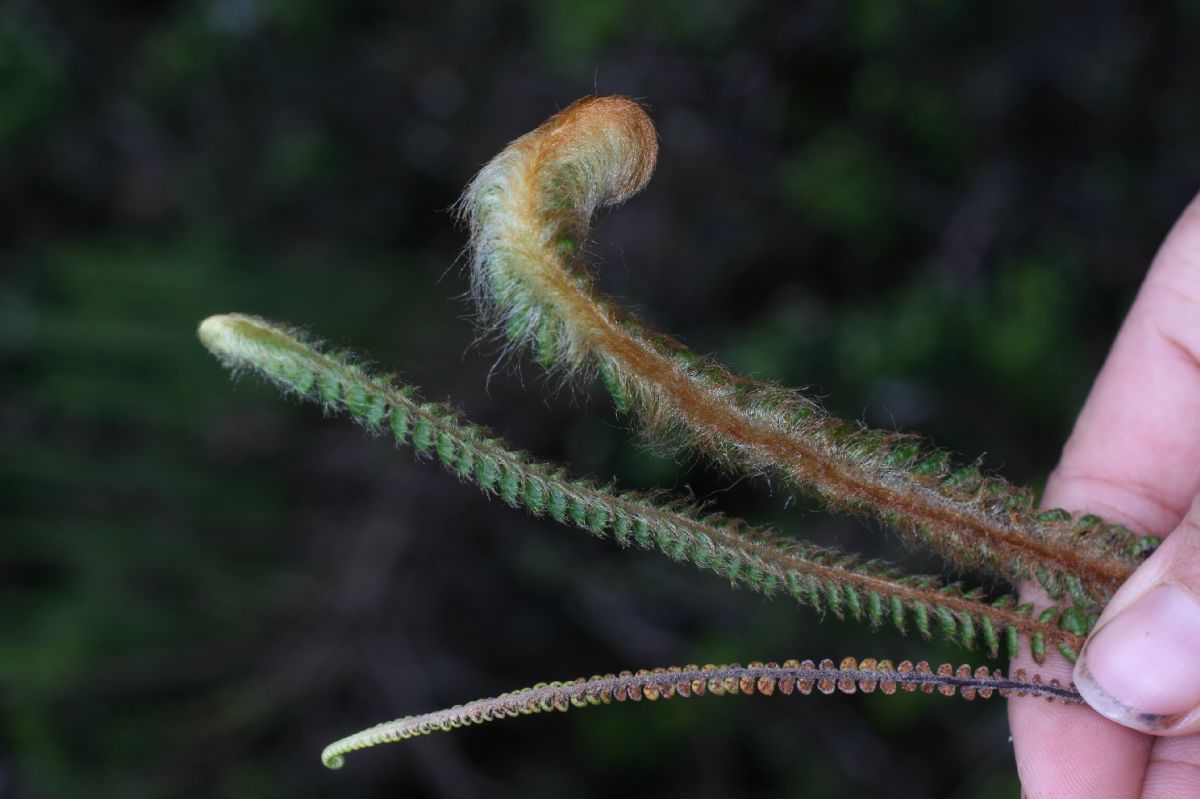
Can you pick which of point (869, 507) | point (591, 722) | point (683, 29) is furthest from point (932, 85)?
point (591, 722)

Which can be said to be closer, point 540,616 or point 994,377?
point 994,377

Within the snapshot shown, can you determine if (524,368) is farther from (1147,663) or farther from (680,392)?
(1147,663)

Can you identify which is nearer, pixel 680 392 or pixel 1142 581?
pixel 680 392

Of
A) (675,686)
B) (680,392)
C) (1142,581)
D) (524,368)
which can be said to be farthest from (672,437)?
(524,368)

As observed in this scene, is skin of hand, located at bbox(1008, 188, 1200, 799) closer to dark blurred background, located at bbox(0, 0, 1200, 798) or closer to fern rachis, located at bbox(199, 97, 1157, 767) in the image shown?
fern rachis, located at bbox(199, 97, 1157, 767)

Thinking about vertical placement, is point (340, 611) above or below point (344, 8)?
below

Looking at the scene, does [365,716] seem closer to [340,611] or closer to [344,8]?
[340,611]

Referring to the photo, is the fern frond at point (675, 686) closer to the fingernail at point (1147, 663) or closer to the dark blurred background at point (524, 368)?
the fingernail at point (1147, 663)
